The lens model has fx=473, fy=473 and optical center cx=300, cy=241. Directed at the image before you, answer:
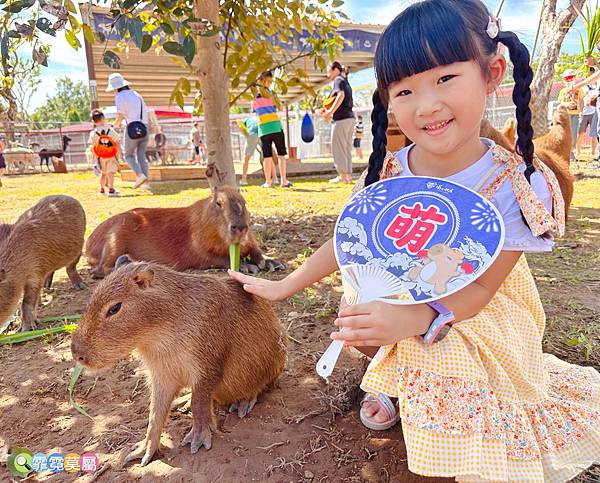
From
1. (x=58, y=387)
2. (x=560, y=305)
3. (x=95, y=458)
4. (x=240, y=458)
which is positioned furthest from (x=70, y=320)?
(x=560, y=305)

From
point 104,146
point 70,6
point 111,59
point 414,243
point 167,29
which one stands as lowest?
point 414,243

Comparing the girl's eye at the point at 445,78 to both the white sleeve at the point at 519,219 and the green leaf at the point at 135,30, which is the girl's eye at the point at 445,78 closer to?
the white sleeve at the point at 519,219

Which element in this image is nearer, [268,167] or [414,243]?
[414,243]

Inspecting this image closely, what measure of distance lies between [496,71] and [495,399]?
962 mm

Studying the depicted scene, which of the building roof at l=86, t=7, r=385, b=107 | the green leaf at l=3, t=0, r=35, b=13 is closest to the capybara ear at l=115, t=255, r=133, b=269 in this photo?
the green leaf at l=3, t=0, r=35, b=13

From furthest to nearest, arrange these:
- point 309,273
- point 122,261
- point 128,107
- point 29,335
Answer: point 128,107 < point 29,335 < point 122,261 < point 309,273

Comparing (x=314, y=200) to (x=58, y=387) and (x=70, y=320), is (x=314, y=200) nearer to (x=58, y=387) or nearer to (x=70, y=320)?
(x=70, y=320)

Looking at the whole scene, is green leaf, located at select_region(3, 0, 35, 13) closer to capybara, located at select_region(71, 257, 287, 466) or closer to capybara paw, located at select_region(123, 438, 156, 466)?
capybara, located at select_region(71, 257, 287, 466)

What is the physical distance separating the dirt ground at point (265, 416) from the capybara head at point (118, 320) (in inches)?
15.0

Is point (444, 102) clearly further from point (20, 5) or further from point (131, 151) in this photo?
point (131, 151)

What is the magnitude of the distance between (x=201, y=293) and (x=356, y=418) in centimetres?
78

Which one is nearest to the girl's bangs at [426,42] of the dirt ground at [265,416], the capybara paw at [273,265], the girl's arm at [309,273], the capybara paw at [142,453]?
the girl's arm at [309,273]

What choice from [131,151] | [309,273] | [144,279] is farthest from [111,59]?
[131,151]

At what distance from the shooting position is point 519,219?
1.41m
